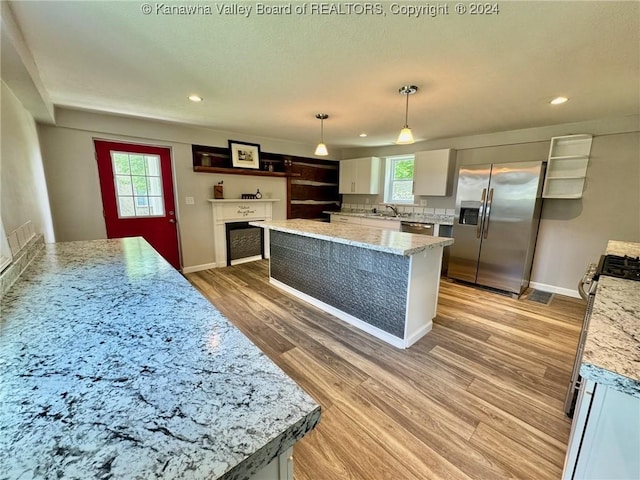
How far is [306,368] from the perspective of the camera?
82.0 inches

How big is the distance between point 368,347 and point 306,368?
61 cm

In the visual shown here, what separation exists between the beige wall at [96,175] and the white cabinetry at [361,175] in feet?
6.16

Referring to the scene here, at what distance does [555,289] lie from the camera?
372cm

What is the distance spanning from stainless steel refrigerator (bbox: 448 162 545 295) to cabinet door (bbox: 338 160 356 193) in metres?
2.34

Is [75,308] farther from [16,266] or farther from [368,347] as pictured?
[368,347]

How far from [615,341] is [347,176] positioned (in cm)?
528

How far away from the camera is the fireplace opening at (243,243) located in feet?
15.7

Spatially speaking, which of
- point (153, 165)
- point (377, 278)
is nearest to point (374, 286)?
point (377, 278)

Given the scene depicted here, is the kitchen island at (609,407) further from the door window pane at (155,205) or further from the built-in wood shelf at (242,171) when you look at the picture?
the door window pane at (155,205)

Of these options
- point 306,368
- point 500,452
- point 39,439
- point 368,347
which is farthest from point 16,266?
point 500,452

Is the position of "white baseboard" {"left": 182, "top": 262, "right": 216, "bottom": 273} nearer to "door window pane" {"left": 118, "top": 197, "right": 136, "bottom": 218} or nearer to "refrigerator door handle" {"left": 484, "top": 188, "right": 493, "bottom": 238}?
"door window pane" {"left": 118, "top": 197, "right": 136, "bottom": 218}

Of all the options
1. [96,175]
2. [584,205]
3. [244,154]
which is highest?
[244,154]

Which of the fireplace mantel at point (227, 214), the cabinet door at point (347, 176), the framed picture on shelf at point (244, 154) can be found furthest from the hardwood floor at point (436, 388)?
the cabinet door at point (347, 176)

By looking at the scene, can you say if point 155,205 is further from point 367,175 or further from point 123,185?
point 367,175
